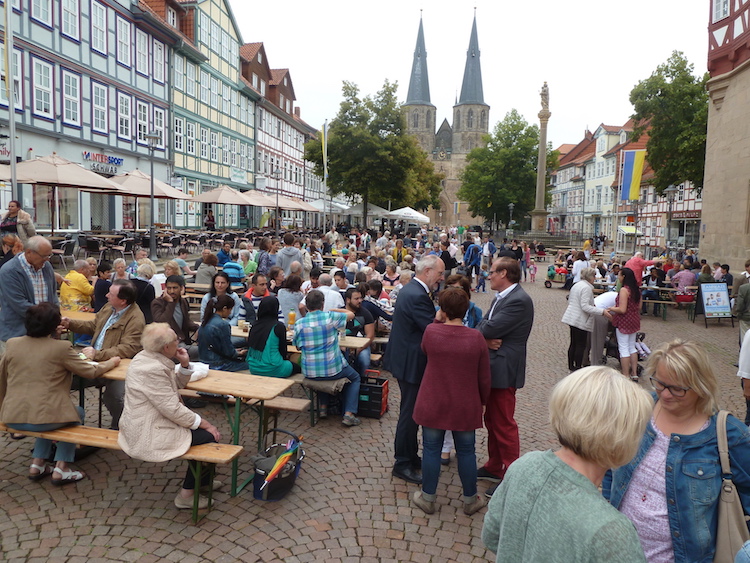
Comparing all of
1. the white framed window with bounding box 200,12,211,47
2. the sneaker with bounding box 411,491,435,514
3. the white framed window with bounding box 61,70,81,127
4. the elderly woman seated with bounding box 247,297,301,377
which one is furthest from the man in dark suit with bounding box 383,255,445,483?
the white framed window with bounding box 200,12,211,47

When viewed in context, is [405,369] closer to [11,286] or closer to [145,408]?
[145,408]

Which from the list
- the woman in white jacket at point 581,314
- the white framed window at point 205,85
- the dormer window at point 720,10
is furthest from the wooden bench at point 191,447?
the white framed window at point 205,85

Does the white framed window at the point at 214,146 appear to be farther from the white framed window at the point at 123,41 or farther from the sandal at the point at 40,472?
the sandal at the point at 40,472

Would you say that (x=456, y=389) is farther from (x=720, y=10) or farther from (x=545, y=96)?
(x=545, y=96)

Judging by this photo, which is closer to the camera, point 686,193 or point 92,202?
point 92,202

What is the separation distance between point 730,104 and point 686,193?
86.3 ft

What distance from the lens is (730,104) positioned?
1919cm

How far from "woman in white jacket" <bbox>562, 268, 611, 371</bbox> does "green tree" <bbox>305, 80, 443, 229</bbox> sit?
2716cm

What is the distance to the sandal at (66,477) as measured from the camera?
488 centimetres

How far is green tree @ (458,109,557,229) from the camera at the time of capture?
196 feet

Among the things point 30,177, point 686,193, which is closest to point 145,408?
point 30,177

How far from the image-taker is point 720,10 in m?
19.2

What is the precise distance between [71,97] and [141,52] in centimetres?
641

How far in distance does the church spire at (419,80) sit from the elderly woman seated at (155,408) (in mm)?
103971
